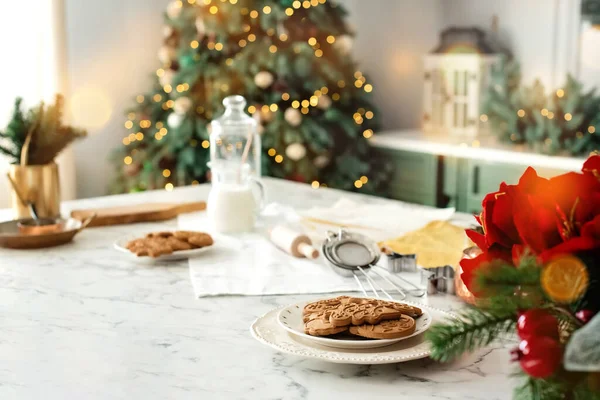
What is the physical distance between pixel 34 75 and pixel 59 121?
2324mm

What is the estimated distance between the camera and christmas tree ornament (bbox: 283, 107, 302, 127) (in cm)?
388

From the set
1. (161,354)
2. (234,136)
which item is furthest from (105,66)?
(161,354)

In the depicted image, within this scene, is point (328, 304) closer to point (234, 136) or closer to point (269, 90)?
point (234, 136)

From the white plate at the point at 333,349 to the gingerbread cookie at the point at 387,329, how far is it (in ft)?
0.07

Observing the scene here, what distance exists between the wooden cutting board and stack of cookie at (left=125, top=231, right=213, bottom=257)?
1.04ft

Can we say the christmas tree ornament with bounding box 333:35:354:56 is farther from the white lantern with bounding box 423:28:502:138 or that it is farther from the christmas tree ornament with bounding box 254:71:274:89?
the white lantern with bounding box 423:28:502:138

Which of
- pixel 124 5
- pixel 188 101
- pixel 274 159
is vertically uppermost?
pixel 124 5

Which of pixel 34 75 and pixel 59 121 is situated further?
pixel 34 75

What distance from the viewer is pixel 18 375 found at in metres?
1.03

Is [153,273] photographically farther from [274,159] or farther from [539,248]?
[274,159]

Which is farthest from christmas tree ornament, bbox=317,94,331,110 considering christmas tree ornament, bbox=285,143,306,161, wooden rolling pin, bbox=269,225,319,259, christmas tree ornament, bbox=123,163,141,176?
wooden rolling pin, bbox=269,225,319,259

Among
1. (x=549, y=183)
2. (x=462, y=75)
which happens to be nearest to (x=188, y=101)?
(x=462, y=75)

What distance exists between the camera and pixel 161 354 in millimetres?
1106

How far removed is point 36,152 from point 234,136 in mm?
532
